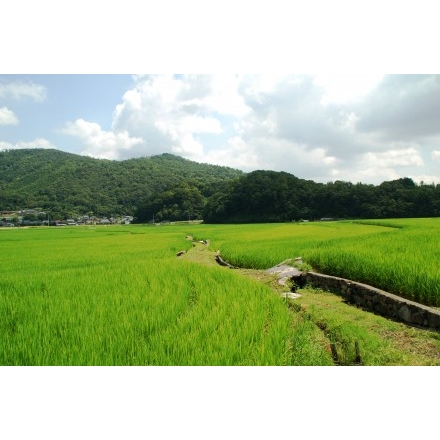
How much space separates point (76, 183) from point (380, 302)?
63030mm

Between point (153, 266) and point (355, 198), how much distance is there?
3886cm

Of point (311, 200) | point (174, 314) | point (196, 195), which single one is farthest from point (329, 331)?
point (196, 195)

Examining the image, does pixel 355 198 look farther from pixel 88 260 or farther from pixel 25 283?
pixel 25 283

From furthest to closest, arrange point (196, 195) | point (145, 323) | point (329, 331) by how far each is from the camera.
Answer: point (196, 195)
point (329, 331)
point (145, 323)

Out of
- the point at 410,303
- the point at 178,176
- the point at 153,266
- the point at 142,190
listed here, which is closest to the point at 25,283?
the point at 153,266

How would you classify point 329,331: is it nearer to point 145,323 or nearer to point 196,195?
point 145,323

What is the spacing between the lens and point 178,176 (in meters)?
80.2

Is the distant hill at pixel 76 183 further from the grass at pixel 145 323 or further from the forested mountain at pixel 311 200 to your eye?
the grass at pixel 145 323

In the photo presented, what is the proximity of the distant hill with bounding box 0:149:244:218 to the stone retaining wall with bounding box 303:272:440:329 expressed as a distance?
3755cm

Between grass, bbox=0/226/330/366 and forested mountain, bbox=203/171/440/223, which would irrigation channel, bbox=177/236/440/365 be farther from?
→ forested mountain, bbox=203/171/440/223

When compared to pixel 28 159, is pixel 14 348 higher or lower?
lower

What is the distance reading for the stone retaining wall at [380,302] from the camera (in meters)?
4.21

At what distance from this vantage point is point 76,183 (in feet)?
196

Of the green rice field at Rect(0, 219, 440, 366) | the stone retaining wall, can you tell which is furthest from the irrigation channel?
the green rice field at Rect(0, 219, 440, 366)
